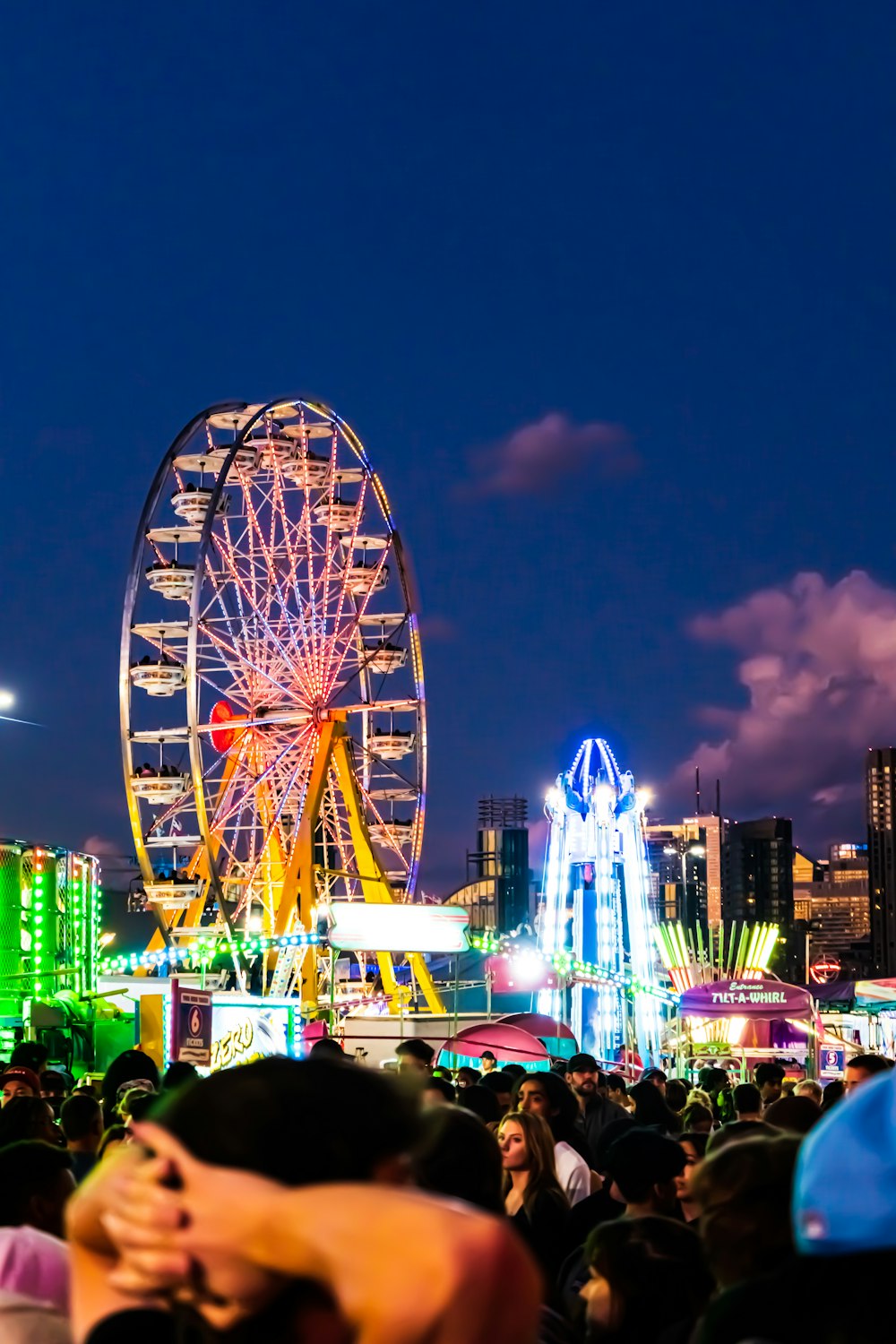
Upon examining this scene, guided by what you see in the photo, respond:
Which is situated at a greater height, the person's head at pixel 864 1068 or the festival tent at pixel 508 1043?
the person's head at pixel 864 1068

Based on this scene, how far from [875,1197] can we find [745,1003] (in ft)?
71.8

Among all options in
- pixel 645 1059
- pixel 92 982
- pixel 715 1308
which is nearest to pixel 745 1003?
pixel 645 1059

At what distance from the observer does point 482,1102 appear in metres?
8.80

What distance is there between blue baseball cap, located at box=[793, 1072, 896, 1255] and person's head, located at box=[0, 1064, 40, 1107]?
30.9 feet

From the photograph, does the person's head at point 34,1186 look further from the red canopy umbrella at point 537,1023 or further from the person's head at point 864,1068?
the red canopy umbrella at point 537,1023

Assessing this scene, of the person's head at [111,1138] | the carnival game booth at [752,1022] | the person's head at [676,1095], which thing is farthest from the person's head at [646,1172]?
the carnival game booth at [752,1022]

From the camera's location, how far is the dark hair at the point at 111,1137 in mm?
7512

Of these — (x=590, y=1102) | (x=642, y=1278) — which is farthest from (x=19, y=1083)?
(x=642, y=1278)

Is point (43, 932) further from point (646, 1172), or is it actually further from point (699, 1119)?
point (646, 1172)

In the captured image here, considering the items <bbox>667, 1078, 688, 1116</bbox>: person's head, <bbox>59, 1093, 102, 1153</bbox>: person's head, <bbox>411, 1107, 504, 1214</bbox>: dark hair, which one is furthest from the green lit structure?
<bbox>411, 1107, 504, 1214</bbox>: dark hair

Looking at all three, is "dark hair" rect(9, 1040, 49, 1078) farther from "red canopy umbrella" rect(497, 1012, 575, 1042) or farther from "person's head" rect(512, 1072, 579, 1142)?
"red canopy umbrella" rect(497, 1012, 575, 1042)

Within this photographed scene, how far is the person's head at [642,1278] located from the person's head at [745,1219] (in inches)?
19.8

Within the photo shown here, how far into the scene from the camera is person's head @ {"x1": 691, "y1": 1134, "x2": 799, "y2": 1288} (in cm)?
340

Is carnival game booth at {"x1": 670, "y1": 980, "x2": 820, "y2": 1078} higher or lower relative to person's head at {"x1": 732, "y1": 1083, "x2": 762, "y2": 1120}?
lower
